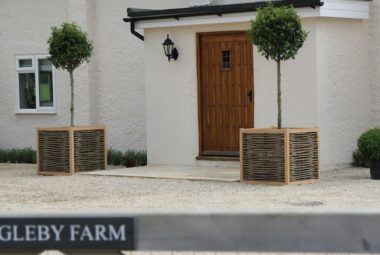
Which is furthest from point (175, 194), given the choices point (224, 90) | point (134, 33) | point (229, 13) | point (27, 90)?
point (27, 90)

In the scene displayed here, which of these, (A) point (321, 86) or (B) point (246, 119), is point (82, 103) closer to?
(B) point (246, 119)

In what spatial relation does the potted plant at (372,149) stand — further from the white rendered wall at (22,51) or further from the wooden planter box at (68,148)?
the white rendered wall at (22,51)

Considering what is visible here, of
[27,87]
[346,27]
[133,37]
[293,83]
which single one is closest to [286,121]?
[293,83]

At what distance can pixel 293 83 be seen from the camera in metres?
16.5

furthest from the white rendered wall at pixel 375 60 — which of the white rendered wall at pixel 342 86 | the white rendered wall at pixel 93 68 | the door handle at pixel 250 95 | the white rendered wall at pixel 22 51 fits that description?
the white rendered wall at pixel 22 51

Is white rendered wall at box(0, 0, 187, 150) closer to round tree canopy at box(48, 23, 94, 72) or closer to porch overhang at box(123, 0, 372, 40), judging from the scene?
porch overhang at box(123, 0, 372, 40)

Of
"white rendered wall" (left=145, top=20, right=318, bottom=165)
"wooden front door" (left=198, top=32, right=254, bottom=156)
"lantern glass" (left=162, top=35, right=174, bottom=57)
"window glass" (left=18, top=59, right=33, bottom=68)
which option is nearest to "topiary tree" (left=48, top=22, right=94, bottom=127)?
"lantern glass" (left=162, top=35, right=174, bottom=57)

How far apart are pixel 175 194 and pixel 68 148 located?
146 inches

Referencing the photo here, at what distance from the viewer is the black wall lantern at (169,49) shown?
58.1ft

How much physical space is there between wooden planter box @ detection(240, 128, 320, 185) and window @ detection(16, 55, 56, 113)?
25.0 feet

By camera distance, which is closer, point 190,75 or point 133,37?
point 190,75

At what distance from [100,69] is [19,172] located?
11.4 ft

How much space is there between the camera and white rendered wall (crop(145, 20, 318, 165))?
53.8 ft

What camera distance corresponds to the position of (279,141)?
47.5 ft
